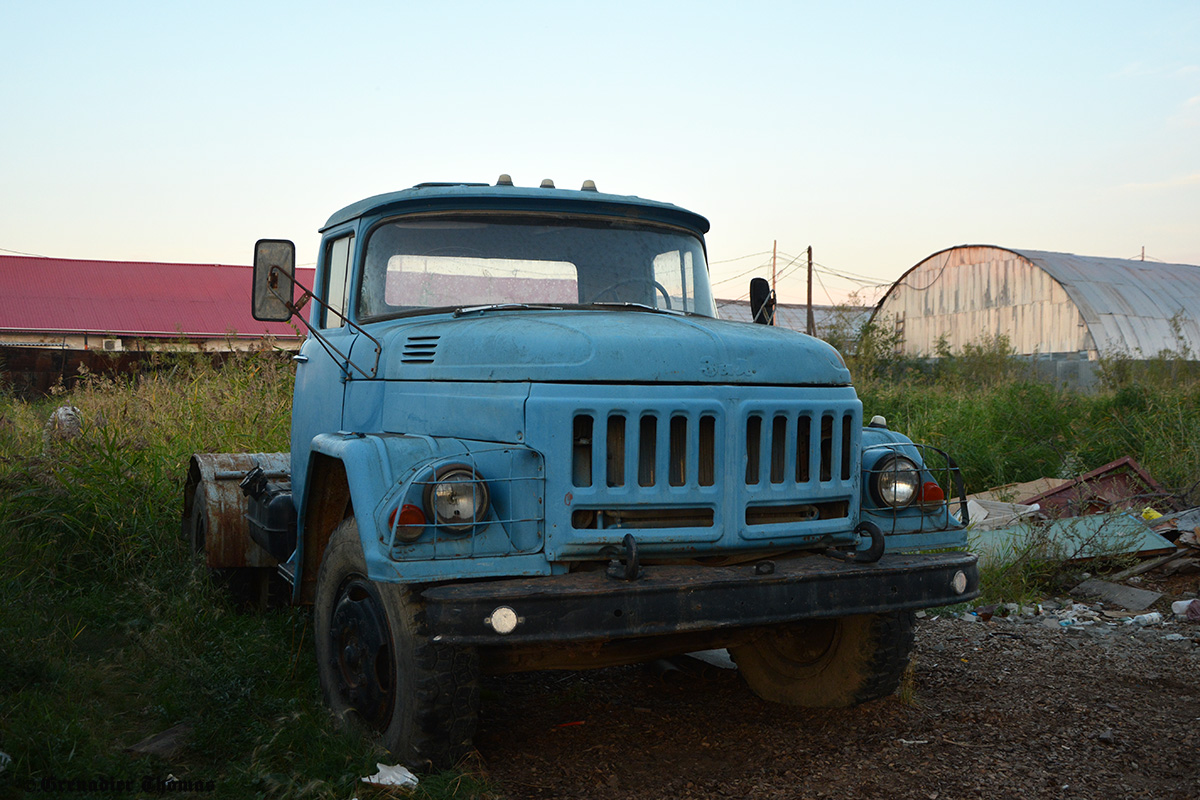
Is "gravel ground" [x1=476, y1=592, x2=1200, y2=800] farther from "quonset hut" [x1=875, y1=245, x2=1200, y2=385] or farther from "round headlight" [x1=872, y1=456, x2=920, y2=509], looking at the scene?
"quonset hut" [x1=875, y1=245, x2=1200, y2=385]

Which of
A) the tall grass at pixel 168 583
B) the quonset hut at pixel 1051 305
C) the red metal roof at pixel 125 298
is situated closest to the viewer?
the tall grass at pixel 168 583

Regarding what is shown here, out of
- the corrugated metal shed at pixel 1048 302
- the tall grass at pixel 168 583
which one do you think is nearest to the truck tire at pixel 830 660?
the tall grass at pixel 168 583

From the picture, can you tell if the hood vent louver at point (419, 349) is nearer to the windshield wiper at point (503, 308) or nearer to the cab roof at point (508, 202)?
the windshield wiper at point (503, 308)

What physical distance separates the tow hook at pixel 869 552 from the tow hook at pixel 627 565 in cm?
86

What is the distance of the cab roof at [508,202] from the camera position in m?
4.25

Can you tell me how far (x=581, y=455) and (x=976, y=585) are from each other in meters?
1.67

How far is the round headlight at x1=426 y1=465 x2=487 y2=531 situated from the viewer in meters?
3.18

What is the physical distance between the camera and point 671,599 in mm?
3117

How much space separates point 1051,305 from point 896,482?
882 inches

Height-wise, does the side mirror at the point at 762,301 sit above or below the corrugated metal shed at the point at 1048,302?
below

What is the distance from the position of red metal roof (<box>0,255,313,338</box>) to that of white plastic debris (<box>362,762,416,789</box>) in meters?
21.3

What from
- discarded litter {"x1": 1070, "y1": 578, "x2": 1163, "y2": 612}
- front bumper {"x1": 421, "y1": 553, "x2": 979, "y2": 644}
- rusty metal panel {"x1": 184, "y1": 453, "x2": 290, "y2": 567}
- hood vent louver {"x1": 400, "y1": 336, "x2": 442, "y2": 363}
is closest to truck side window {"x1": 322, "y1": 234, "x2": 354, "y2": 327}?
hood vent louver {"x1": 400, "y1": 336, "x2": 442, "y2": 363}

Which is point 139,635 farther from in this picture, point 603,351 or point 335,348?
point 603,351

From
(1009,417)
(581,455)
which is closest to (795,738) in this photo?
(581,455)
